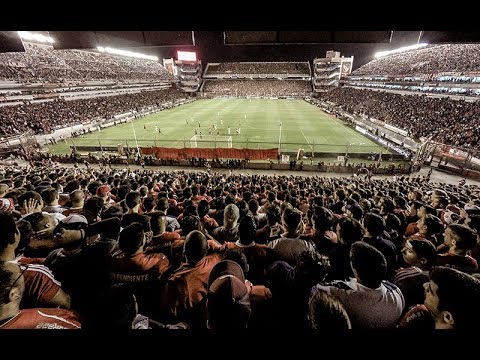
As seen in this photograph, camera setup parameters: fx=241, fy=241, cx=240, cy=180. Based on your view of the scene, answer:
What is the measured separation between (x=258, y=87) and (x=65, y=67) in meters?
70.2

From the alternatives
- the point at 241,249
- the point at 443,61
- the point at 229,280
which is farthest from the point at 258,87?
the point at 229,280

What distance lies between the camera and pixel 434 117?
33.9m

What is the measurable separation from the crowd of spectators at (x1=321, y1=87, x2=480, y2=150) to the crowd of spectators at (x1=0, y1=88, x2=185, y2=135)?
48.2 metres

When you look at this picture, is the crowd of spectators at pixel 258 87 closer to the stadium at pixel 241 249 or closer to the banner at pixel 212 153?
the banner at pixel 212 153

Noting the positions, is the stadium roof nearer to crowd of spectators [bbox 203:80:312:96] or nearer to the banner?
the banner

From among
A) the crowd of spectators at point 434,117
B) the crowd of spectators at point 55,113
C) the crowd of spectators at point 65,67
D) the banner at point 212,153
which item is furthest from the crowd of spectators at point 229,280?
the crowd of spectators at point 65,67

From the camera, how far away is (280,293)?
2.44 metres

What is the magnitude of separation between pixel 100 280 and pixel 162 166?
21.3m

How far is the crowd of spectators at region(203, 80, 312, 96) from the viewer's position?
326 ft

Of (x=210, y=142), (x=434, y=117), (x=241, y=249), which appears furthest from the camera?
(x=434, y=117)

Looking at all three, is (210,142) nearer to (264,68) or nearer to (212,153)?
(212,153)

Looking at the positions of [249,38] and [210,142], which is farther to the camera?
[210,142]
